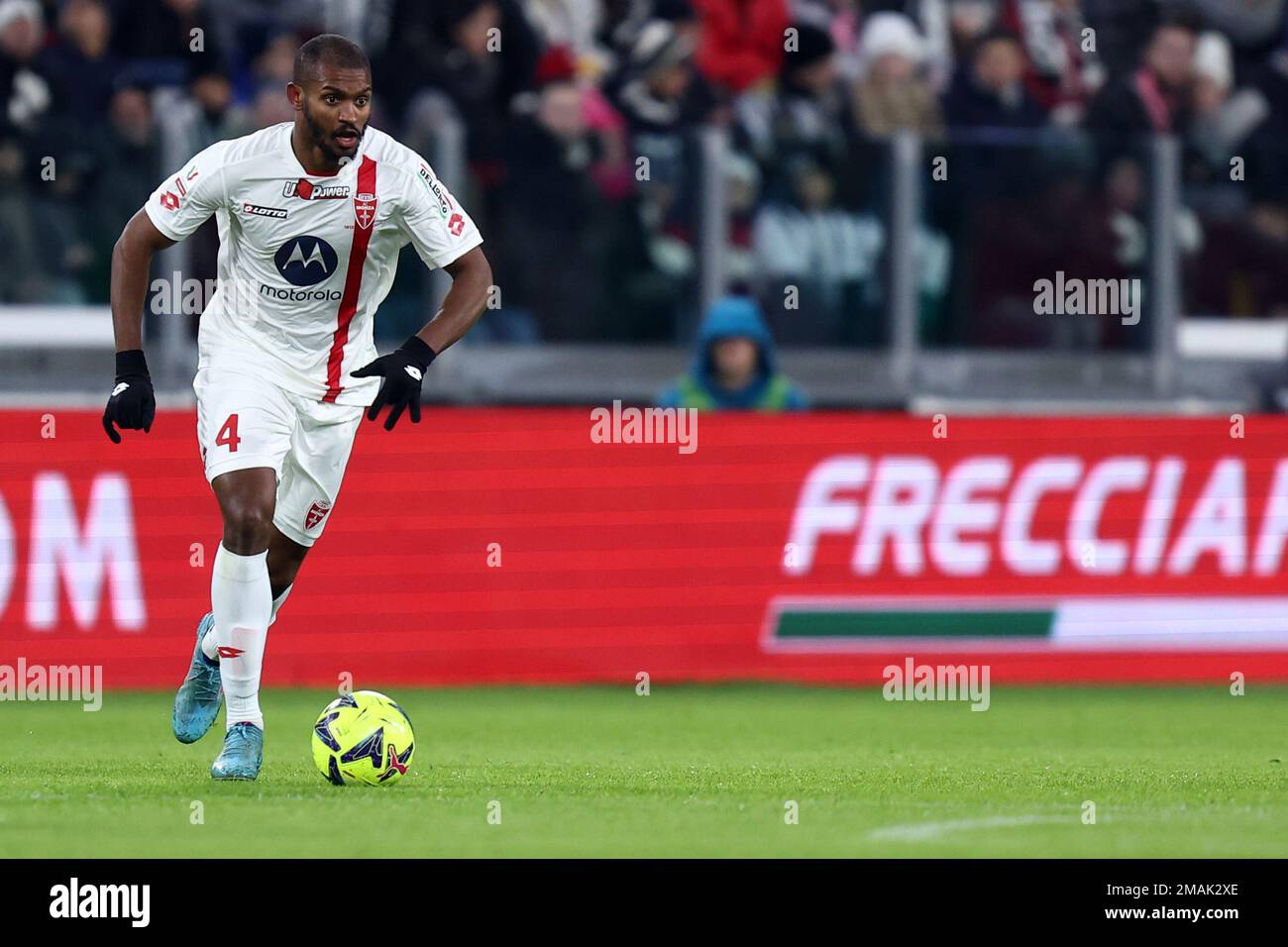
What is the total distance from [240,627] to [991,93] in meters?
9.12

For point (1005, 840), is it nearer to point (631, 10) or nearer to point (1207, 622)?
point (1207, 622)

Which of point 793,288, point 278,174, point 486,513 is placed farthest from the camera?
point 793,288

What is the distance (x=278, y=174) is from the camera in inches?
333

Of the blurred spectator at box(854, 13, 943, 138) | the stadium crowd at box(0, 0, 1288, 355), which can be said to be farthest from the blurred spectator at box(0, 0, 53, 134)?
the blurred spectator at box(854, 13, 943, 138)

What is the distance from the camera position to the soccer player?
8266mm

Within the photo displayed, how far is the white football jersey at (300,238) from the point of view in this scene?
27.8 feet

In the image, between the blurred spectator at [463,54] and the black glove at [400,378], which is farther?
the blurred spectator at [463,54]

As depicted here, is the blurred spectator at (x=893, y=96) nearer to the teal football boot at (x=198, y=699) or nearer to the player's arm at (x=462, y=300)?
the player's arm at (x=462, y=300)

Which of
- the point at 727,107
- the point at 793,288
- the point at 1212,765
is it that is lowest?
the point at 1212,765

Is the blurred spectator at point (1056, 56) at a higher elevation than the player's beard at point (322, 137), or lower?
higher

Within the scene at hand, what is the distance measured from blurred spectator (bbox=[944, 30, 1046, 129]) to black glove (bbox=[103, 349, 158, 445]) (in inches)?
338

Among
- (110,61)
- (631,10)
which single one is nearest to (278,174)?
(110,61)

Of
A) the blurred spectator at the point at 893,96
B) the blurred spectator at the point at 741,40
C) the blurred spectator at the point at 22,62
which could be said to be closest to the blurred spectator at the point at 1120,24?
the blurred spectator at the point at 893,96

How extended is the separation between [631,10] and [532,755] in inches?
317
